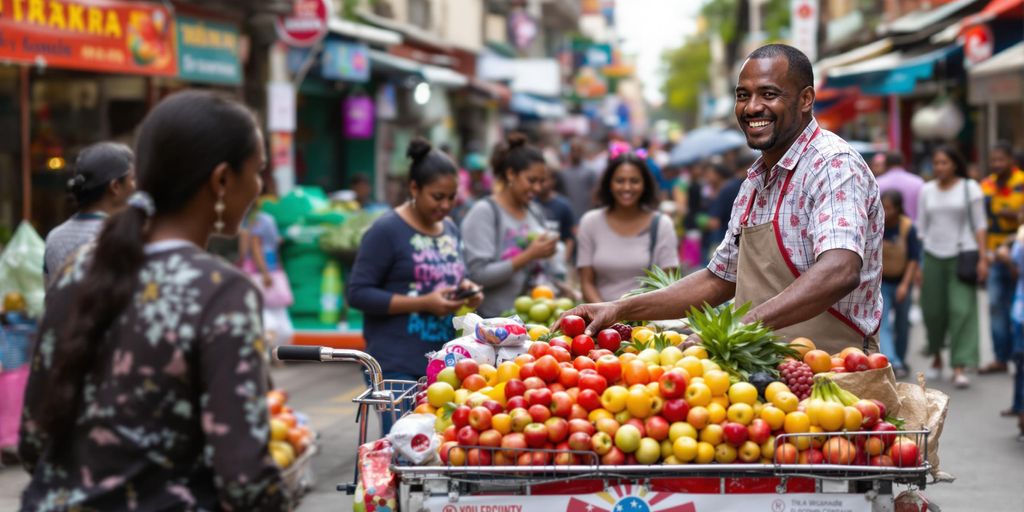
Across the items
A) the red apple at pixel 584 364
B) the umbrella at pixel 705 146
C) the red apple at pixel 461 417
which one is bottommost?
the red apple at pixel 461 417

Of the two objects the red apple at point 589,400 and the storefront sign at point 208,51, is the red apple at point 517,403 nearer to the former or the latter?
the red apple at point 589,400

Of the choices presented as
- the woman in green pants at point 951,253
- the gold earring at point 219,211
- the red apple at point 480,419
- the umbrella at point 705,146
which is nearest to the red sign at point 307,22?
the woman in green pants at point 951,253

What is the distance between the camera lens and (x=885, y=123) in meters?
28.7

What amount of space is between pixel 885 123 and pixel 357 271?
2432 centimetres

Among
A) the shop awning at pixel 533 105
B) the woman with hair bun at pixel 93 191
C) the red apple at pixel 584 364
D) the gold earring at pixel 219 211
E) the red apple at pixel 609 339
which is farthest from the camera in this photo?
the shop awning at pixel 533 105

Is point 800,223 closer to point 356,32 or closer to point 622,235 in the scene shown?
point 622,235

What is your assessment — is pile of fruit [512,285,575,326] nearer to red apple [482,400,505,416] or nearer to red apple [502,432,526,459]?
red apple [482,400,505,416]

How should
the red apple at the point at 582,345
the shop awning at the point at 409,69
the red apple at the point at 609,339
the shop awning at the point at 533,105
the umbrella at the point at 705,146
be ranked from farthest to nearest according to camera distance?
the shop awning at the point at 533,105, the umbrella at the point at 705,146, the shop awning at the point at 409,69, the red apple at the point at 609,339, the red apple at the point at 582,345

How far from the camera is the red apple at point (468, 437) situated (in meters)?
3.58

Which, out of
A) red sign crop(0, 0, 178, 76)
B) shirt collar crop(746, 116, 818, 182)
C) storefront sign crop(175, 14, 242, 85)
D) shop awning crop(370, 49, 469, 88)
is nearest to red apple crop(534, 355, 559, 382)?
shirt collar crop(746, 116, 818, 182)

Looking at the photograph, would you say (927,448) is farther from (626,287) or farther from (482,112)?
(482,112)

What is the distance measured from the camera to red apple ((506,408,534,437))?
3639mm

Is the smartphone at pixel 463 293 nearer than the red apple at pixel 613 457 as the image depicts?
No

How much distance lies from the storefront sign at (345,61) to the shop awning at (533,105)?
1426cm
